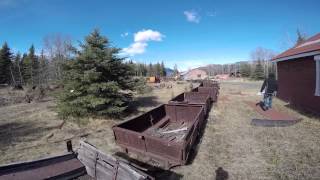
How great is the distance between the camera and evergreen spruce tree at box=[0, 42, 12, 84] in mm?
49094

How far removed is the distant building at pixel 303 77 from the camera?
10957 mm

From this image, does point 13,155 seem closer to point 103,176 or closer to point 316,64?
point 103,176

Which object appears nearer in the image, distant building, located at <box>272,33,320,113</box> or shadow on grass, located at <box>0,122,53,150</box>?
shadow on grass, located at <box>0,122,53,150</box>

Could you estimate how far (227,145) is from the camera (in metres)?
7.34

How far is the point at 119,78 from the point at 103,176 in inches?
312

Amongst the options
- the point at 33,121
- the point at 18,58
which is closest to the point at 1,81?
the point at 18,58

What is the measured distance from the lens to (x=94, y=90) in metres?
10.5

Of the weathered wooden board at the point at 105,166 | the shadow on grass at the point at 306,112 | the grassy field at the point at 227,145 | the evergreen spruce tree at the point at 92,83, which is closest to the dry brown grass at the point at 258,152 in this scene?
the grassy field at the point at 227,145

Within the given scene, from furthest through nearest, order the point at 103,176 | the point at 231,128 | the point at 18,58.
Result: the point at 18,58
the point at 231,128
the point at 103,176

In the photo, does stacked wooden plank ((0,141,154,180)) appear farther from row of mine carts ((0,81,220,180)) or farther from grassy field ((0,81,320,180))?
grassy field ((0,81,320,180))

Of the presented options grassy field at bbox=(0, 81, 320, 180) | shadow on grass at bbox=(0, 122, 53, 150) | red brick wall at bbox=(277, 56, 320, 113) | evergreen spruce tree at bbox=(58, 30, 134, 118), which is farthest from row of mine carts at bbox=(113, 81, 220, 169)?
red brick wall at bbox=(277, 56, 320, 113)

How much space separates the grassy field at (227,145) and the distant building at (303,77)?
4.64ft

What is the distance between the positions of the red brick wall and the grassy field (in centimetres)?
136

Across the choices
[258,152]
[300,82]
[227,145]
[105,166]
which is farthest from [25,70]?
[258,152]
